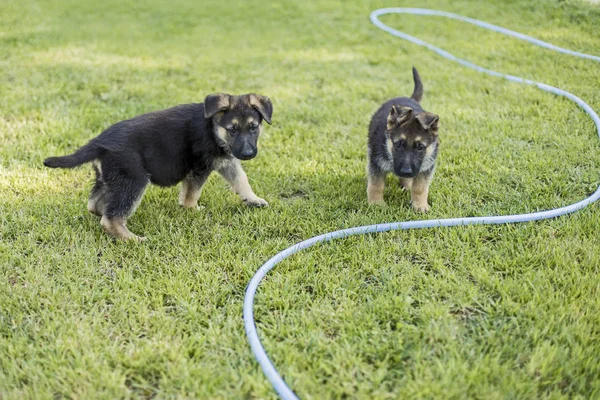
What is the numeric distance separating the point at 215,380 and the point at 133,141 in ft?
7.68

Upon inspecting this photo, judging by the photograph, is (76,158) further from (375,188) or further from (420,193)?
(420,193)

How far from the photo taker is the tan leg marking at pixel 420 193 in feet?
16.3

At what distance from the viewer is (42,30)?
12094mm

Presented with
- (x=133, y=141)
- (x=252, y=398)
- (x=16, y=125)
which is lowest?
(x=252, y=398)

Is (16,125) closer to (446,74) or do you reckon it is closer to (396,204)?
(396,204)

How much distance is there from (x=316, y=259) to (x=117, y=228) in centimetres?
175

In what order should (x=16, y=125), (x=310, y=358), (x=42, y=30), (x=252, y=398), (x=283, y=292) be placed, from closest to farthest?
(x=252, y=398)
(x=310, y=358)
(x=283, y=292)
(x=16, y=125)
(x=42, y=30)

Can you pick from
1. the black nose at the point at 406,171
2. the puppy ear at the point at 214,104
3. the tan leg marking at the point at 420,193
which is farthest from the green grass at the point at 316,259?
the puppy ear at the point at 214,104

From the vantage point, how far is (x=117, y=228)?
450cm

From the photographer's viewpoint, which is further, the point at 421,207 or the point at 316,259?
the point at 421,207

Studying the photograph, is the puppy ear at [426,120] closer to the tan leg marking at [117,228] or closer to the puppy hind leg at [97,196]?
the tan leg marking at [117,228]

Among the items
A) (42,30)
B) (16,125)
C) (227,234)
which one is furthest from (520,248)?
(42,30)

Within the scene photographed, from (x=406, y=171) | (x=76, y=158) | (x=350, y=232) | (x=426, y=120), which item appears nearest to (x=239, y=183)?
(x=350, y=232)

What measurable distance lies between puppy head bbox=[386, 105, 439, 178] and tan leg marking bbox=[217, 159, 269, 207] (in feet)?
4.51
